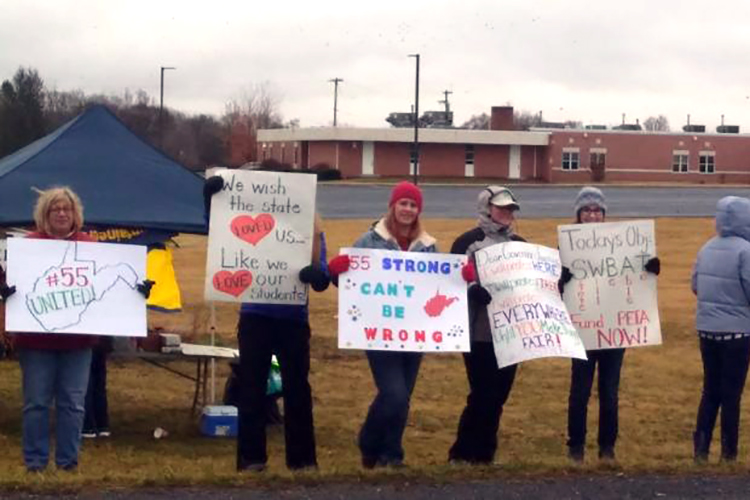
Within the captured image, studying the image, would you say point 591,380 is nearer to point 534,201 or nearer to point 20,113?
point 534,201

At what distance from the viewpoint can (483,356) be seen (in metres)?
8.35

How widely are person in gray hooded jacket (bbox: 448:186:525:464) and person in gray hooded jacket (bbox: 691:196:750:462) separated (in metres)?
1.49

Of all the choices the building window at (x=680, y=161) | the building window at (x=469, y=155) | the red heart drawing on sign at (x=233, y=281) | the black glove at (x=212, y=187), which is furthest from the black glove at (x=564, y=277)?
the building window at (x=680, y=161)

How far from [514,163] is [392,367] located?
7471 cm

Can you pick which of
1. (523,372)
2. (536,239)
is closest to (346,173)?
(536,239)

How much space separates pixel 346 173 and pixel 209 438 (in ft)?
221

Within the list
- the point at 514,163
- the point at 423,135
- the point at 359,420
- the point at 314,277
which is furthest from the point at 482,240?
the point at 514,163

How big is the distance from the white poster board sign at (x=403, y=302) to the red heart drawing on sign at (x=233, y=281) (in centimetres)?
60

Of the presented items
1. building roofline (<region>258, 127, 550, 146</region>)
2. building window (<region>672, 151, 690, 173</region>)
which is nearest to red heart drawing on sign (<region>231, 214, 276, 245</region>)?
building roofline (<region>258, 127, 550, 146</region>)

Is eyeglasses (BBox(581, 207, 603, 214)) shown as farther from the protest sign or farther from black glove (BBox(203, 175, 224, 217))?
black glove (BBox(203, 175, 224, 217))

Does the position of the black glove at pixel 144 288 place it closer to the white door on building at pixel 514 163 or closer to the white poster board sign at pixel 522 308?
the white poster board sign at pixel 522 308

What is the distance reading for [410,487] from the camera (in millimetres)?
7191

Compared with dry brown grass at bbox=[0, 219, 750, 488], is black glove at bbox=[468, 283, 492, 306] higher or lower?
higher

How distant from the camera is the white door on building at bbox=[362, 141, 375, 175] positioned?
7856 centimetres
